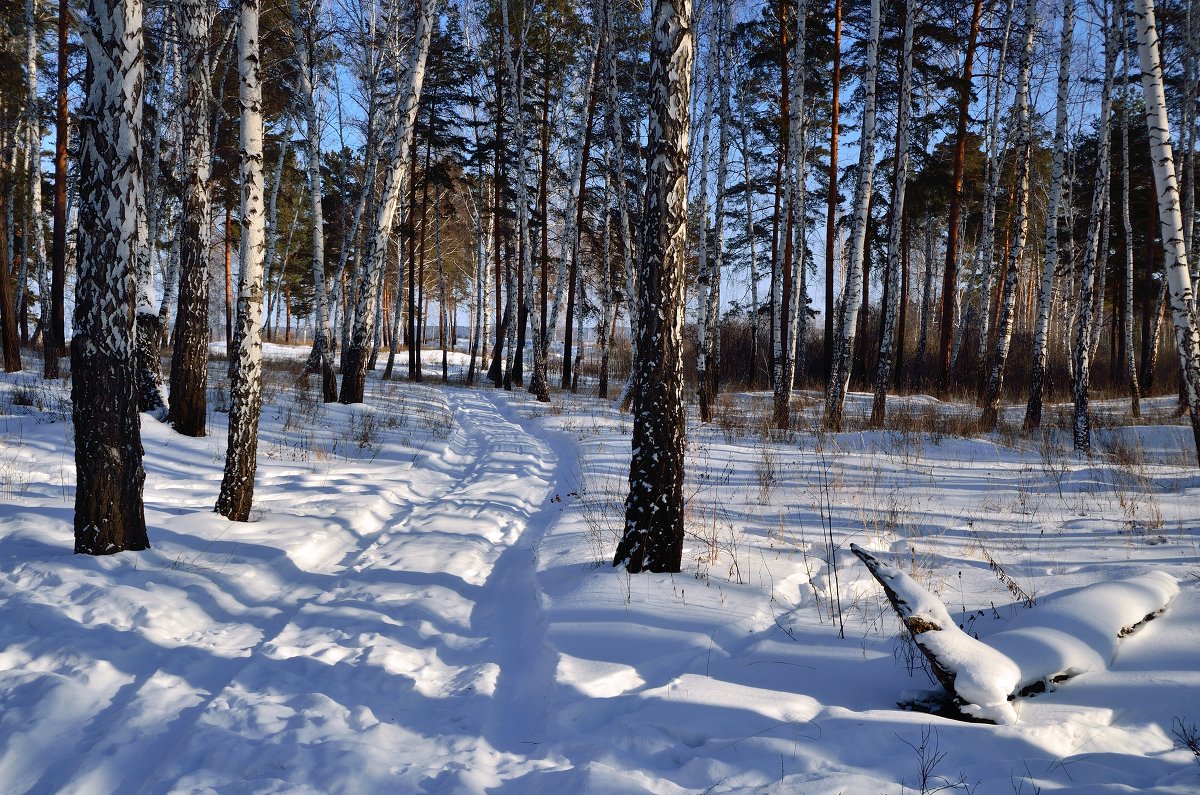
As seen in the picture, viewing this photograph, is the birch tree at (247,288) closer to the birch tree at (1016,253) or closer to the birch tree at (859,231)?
the birch tree at (859,231)

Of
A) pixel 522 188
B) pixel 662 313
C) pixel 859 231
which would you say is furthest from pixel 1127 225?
pixel 662 313

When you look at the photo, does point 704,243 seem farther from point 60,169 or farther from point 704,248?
point 60,169

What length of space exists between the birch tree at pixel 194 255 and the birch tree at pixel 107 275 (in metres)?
4.04

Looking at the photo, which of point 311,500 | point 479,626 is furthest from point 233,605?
point 311,500

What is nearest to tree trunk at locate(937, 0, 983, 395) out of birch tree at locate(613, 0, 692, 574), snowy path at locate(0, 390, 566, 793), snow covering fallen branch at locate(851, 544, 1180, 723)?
birch tree at locate(613, 0, 692, 574)

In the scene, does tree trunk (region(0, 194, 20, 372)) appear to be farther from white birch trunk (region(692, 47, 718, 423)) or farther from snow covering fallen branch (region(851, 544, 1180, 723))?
snow covering fallen branch (region(851, 544, 1180, 723))

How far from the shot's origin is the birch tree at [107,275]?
159 inches

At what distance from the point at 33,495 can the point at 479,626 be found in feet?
15.0

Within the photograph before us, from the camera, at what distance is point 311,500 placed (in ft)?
20.5

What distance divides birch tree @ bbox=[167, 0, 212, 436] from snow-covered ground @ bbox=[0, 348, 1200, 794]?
3.16 ft

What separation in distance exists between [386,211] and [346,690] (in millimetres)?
10371

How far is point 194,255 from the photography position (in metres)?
7.99

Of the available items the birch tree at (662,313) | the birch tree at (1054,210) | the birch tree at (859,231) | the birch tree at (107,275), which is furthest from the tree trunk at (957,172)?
the birch tree at (107,275)

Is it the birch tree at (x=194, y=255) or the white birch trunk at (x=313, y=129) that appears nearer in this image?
the birch tree at (x=194, y=255)
